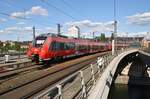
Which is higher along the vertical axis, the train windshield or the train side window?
the train windshield

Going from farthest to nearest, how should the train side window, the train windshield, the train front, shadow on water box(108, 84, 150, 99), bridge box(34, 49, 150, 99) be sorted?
shadow on water box(108, 84, 150, 99) < the train side window < the train windshield < the train front < bridge box(34, 49, 150, 99)

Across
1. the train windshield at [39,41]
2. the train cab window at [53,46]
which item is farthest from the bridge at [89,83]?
the train windshield at [39,41]

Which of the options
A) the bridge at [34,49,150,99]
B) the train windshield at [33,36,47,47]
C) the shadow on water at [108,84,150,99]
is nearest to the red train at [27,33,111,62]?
the train windshield at [33,36,47,47]

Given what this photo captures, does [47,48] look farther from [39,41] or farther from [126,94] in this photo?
[126,94]

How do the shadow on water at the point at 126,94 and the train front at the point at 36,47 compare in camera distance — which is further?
the shadow on water at the point at 126,94

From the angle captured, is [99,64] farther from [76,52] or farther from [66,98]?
[76,52]

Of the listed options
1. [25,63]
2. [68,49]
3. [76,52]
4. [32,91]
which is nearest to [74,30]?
[76,52]

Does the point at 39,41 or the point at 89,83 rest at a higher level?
the point at 39,41

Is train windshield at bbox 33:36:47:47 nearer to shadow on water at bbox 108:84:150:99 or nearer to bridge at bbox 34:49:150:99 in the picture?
bridge at bbox 34:49:150:99

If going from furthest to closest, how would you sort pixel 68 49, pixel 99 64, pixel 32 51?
pixel 68 49, pixel 32 51, pixel 99 64

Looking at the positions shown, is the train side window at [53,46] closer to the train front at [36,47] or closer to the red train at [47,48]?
the red train at [47,48]

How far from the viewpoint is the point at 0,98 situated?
13.0 m

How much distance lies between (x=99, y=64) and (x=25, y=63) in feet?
46.1

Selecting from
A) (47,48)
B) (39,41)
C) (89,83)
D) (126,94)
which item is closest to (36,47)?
(39,41)
